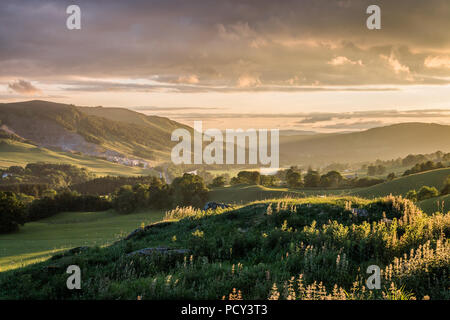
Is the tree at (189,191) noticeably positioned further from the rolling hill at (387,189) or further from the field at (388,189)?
the field at (388,189)

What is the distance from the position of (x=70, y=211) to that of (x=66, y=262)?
311 feet

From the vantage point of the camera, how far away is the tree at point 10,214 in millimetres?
63875

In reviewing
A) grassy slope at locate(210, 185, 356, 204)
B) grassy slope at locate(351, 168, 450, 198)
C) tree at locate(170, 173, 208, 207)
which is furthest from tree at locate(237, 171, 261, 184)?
grassy slope at locate(351, 168, 450, 198)

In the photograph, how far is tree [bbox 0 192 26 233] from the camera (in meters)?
63.9

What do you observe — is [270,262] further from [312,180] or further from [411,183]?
[312,180]

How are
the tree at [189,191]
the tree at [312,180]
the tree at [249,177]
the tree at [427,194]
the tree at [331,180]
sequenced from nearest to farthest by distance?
the tree at [427,194] < the tree at [189,191] < the tree at [331,180] < the tree at [312,180] < the tree at [249,177]

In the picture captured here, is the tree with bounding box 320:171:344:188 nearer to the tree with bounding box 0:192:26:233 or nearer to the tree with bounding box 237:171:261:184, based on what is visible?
the tree with bounding box 237:171:261:184

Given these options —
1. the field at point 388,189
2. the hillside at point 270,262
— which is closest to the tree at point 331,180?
the field at point 388,189

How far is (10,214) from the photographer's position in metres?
64.6

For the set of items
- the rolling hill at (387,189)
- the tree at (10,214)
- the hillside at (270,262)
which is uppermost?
the hillside at (270,262)
